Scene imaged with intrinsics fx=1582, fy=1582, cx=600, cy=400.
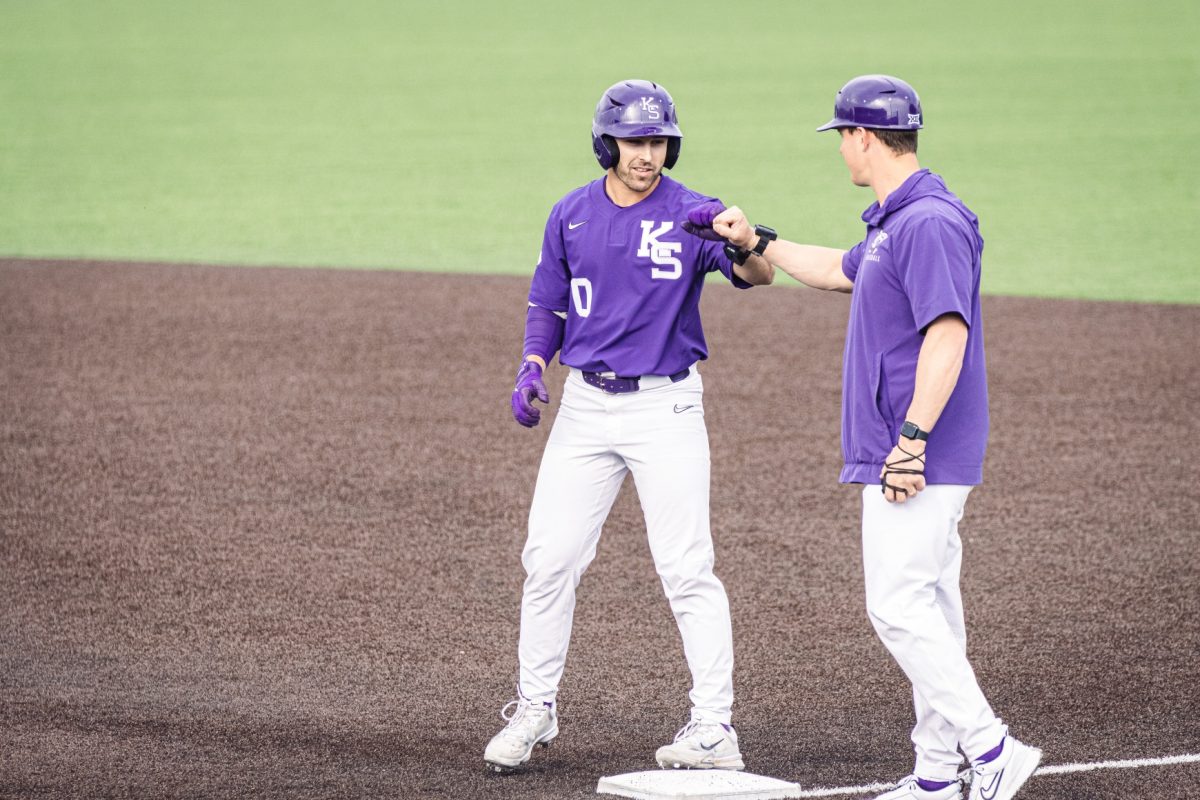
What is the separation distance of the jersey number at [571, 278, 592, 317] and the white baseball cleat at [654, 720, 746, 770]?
→ 1301mm

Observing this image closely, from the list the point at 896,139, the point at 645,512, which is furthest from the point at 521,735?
the point at 896,139

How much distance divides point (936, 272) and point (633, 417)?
114 cm

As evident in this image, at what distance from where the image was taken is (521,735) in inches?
188

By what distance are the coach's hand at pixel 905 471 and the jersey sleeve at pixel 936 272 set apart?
310mm

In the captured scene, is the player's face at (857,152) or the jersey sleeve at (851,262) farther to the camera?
the jersey sleeve at (851,262)

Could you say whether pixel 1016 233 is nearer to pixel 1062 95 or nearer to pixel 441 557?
pixel 1062 95

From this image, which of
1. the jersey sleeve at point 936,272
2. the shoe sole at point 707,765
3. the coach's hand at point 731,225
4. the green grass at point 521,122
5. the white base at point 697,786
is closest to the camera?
the jersey sleeve at point 936,272

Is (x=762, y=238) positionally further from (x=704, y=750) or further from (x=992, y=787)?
(x=992, y=787)

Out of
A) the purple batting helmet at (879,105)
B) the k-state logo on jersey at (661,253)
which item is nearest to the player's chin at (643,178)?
the k-state logo on jersey at (661,253)

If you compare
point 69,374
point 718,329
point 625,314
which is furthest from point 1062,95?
point 625,314

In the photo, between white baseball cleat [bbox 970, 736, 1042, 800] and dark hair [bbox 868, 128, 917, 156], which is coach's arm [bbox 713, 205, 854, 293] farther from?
white baseball cleat [bbox 970, 736, 1042, 800]

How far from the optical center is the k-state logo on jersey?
189 inches

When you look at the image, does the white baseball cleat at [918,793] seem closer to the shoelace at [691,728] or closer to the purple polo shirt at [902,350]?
the shoelace at [691,728]

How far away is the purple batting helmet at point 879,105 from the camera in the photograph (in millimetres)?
4254
